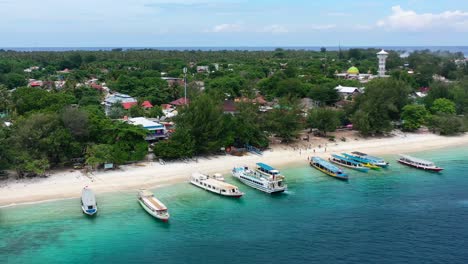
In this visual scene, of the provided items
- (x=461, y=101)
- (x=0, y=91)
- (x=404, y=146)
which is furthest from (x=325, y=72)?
(x=0, y=91)

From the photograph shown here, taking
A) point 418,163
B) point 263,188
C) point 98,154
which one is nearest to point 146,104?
point 98,154

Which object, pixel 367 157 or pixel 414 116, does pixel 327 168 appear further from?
pixel 414 116

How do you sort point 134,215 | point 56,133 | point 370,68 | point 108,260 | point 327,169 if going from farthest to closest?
point 370,68
point 327,169
point 56,133
point 134,215
point 108,260

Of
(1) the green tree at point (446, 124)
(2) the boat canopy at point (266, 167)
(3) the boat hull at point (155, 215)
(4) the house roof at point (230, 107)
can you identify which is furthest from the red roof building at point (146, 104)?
(1) the green tree at point (446, 124)

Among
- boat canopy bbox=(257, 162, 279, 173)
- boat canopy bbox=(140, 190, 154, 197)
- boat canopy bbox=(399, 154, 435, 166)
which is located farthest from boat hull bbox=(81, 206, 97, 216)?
boat canopy bbox=(399, 154, 435, 166)

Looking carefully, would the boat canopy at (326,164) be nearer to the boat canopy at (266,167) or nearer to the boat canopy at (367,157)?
the boat canopy at (367,157)

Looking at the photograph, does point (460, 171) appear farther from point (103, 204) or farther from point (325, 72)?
point (325, 72)
